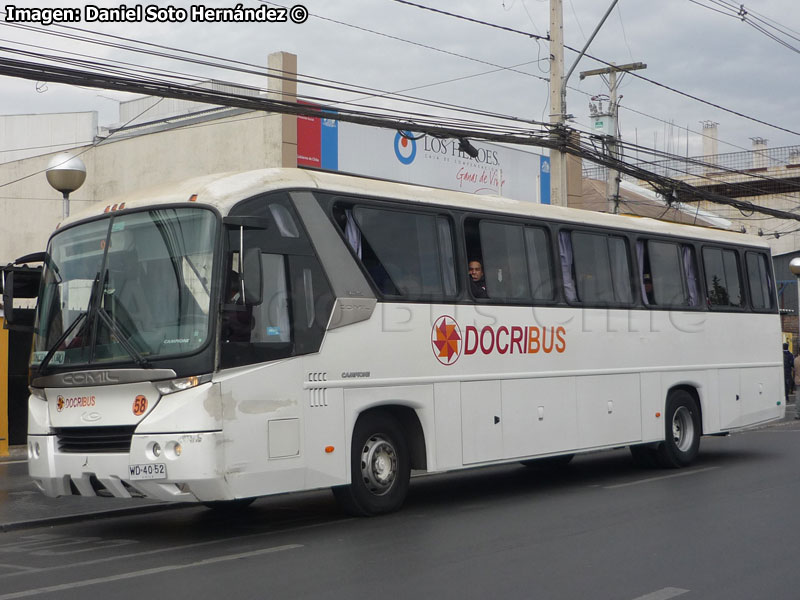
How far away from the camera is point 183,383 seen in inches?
354

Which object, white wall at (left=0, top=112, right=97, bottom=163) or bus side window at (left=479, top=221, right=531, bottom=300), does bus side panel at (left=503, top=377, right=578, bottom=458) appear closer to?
bus side window at (left=479, top=221, right=531, bottom=300)

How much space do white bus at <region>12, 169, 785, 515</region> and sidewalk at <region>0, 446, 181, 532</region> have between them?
1054mm

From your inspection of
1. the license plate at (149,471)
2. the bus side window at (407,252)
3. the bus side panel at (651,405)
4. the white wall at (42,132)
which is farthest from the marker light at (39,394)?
the white wall at (42,132)

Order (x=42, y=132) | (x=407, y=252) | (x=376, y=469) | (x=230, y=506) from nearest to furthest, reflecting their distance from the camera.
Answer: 1. (x=376, y=469)
2. (x=407, y=252)
3. (x=230, y=506)
4. (x=42, y=132)

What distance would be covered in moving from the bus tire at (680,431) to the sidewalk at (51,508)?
6.95 metres

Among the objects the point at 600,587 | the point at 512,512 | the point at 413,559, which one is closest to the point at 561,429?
the point at 512,512

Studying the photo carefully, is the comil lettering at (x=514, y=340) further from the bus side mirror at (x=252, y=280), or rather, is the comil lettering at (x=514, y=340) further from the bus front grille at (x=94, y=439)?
the bus front grille at (x=94, y=439)

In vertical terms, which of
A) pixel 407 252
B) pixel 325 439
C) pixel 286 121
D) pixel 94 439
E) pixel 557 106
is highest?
pixel 286 121

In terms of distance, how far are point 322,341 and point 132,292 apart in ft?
6.09

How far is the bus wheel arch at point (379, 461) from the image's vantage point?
1042 cm

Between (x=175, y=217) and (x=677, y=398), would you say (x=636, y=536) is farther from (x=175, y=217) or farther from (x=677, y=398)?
(x=677, y=398)

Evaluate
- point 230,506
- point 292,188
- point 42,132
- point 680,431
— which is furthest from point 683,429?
point 42,132

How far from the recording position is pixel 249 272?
30.3ft

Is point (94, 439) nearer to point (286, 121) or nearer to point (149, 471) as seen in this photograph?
point (149, 471)
